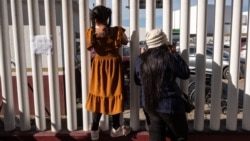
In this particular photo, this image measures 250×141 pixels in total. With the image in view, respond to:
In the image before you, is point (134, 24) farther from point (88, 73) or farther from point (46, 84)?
point (46, 84)

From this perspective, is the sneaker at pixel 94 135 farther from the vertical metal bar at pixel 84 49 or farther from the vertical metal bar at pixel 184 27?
the vertical metal bar at pixel 184 27

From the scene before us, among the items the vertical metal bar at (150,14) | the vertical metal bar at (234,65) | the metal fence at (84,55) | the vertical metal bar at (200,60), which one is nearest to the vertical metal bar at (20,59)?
the metal fence at (84,55)

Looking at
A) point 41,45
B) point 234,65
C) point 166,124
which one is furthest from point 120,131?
point 234,65

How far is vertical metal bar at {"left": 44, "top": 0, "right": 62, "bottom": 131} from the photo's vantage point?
3434 millimetres

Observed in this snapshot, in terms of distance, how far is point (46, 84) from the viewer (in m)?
4.68

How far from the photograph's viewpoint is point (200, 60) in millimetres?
3455

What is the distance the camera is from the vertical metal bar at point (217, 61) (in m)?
3.36

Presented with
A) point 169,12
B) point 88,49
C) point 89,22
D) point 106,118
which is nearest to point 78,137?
point 106,118

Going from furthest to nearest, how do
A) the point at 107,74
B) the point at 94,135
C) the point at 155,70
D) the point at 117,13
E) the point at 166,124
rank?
1. the point at 94,135
2. the point at 117,13
3. the point at 107,74
4. the point at 166,124
5. the point at 155,70

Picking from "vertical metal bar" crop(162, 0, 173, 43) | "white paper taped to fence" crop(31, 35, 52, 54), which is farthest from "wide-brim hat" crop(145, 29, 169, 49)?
"white paper taped to fence" crop(31, 35, 52, 54)

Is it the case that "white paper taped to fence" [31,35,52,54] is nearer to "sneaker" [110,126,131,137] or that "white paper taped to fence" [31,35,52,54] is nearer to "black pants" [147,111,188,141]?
"sneaker" [110,126,131,137]

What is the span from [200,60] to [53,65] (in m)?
1.81

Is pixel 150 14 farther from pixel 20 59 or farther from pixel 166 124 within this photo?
pixel 20 59

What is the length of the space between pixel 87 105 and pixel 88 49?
Answer: 0.68 m
